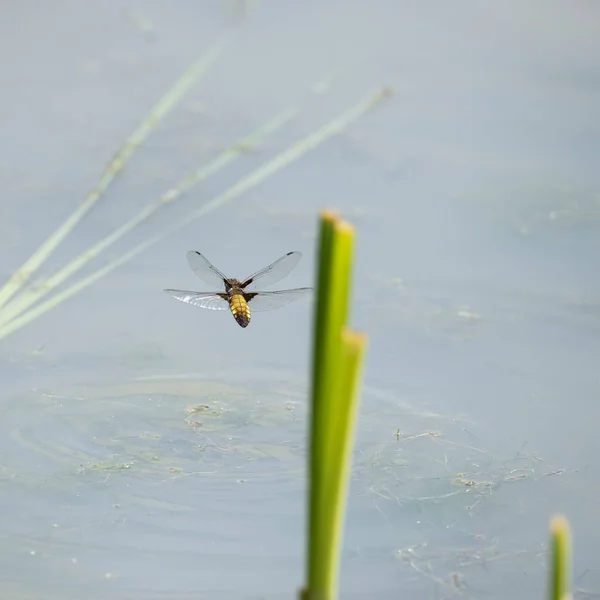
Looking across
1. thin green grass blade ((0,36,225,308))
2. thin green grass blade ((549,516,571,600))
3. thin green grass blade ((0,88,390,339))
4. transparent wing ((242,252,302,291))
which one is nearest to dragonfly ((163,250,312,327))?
transparent wing ((242,252,302,291))

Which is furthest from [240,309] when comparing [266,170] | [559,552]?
[559,552]

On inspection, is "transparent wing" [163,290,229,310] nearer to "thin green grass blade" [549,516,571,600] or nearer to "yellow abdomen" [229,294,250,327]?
"yellow abdomen" [229,294,250,327]

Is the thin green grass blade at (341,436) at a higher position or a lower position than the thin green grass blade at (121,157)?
lower

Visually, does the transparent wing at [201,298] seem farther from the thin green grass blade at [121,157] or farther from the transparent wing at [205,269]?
the thin green grass blade at [121,157]

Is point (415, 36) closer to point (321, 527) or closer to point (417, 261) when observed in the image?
point (417, 261)

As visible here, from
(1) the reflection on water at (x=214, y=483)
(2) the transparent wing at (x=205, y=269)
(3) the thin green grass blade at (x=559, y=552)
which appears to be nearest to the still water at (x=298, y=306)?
(1) the reflection on water at (x=214, y=483)

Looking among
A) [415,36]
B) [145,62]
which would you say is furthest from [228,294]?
[415,36]

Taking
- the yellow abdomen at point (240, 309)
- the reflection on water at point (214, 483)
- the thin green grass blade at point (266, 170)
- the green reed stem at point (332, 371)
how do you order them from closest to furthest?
the green reed stem at point (332, 371)
the reflection on water at point (214, 483)
the yellow abdomen at point (240, 309)
the thin green grass blade at point (266, 170)
